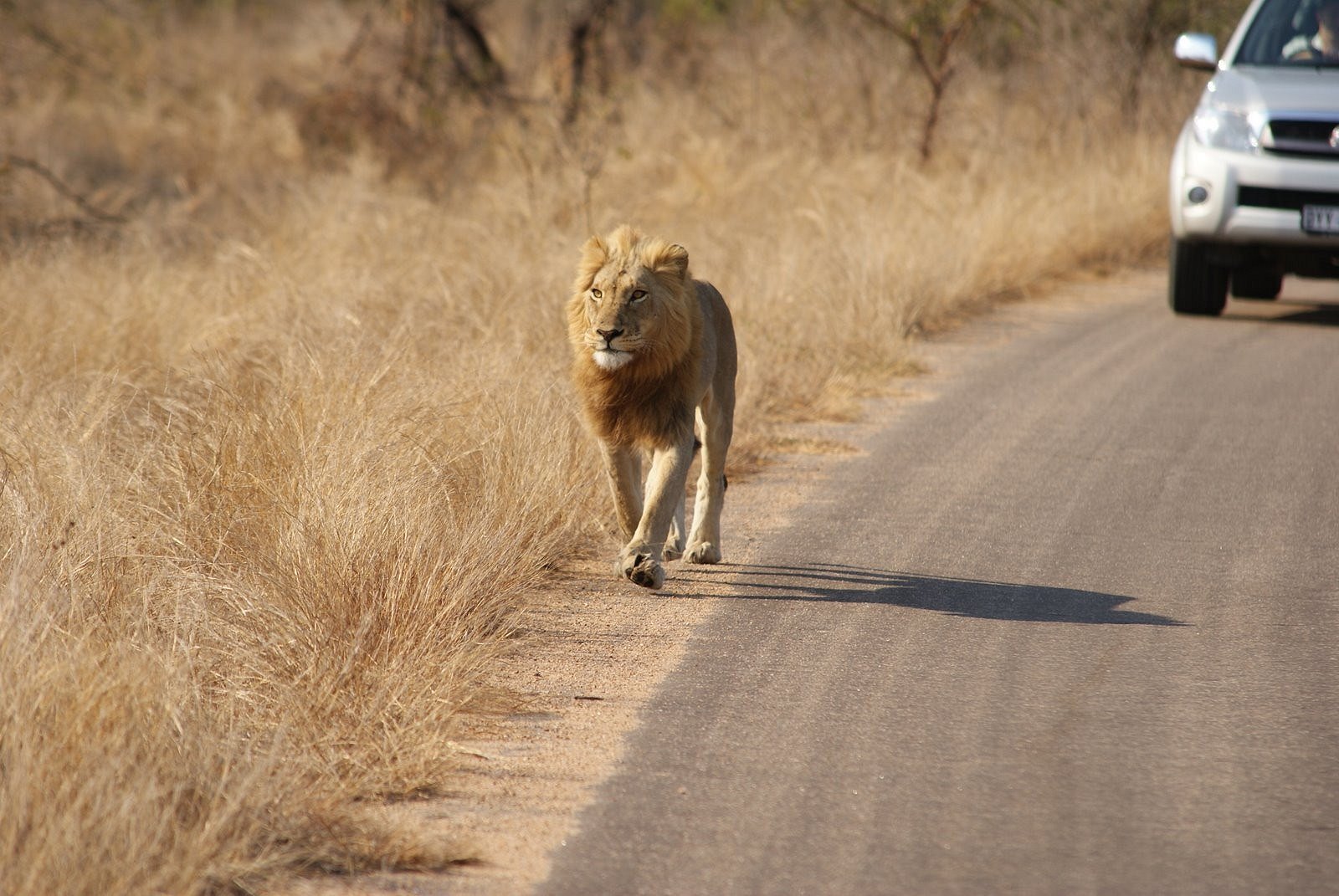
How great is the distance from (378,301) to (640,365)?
445cm

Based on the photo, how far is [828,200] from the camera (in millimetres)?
14695

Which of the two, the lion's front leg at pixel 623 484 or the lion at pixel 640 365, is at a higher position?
the lion at pixel 640 365

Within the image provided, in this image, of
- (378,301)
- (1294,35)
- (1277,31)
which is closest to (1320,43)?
(1294,35)

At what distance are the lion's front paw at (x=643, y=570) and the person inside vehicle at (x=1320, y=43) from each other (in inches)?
314

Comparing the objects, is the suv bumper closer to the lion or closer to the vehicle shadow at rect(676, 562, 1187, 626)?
the vehicle shadow at rect(676, 562, 1187, 626)

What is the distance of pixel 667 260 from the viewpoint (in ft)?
18.2

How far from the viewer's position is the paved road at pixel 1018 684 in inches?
138

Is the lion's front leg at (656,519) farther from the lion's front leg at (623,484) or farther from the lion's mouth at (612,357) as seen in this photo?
the lion's mouth at (612,357)

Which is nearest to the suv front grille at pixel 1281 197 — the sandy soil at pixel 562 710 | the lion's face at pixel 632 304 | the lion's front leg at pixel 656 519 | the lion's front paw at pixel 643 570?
the sandy soil at pixel 562 710

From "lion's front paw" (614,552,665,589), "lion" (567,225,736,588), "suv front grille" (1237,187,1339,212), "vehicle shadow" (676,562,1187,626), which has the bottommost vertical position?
"vehicle shadow" (676,562,1187,626)

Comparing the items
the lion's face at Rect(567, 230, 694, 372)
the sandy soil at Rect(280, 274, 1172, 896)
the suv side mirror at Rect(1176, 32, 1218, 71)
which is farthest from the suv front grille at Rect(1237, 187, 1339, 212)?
the lion's face at Rect(567, 230, 694, 372)

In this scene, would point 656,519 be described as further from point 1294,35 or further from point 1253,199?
point 1294,35

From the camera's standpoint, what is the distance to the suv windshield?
36.3ft

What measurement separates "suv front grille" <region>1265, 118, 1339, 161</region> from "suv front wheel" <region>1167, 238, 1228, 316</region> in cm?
107
